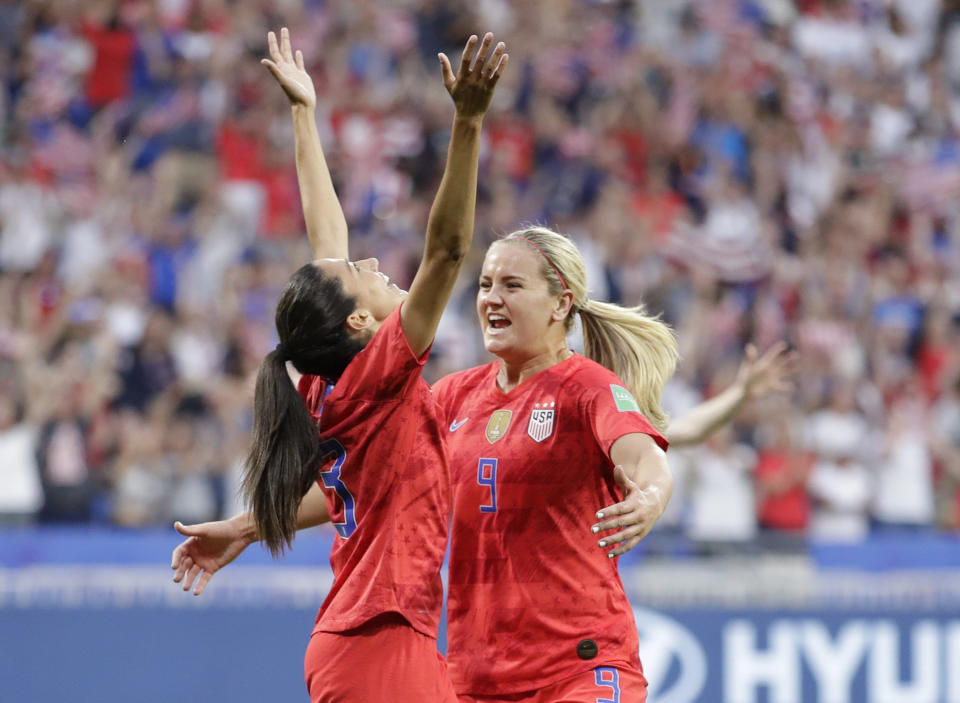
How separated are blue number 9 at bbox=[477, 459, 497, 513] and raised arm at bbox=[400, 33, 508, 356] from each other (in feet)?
2.36

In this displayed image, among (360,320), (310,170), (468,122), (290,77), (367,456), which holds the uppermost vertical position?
(290,77)

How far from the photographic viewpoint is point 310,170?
4711 mm

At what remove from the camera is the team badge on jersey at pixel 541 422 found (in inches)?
164

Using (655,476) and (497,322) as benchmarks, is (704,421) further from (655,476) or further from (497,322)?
(655,476)

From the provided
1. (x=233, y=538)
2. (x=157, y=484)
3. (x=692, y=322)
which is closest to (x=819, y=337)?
(x=692, y=322)

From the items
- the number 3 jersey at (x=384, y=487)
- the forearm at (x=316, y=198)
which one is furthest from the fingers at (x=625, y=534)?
the forearm at (x=316, y=198)

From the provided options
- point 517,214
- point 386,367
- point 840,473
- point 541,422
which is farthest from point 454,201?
point 517,214

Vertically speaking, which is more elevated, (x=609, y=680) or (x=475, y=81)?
(x=475, y=81)

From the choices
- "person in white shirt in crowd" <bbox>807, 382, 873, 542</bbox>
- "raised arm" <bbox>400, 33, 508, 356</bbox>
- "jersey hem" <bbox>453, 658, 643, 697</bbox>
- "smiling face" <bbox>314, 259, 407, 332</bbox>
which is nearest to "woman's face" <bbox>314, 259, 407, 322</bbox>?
"smiling face" <bbox>314, 259, 407, 332</bbox>

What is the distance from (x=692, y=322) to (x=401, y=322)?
738cm

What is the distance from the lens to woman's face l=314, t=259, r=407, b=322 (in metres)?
3.79

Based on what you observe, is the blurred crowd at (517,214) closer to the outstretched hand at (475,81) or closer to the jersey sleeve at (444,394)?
the jersey sleeve at (444,394)

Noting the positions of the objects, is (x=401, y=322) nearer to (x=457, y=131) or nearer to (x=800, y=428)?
(x=457, y=131)

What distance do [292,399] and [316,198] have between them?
1112mm
